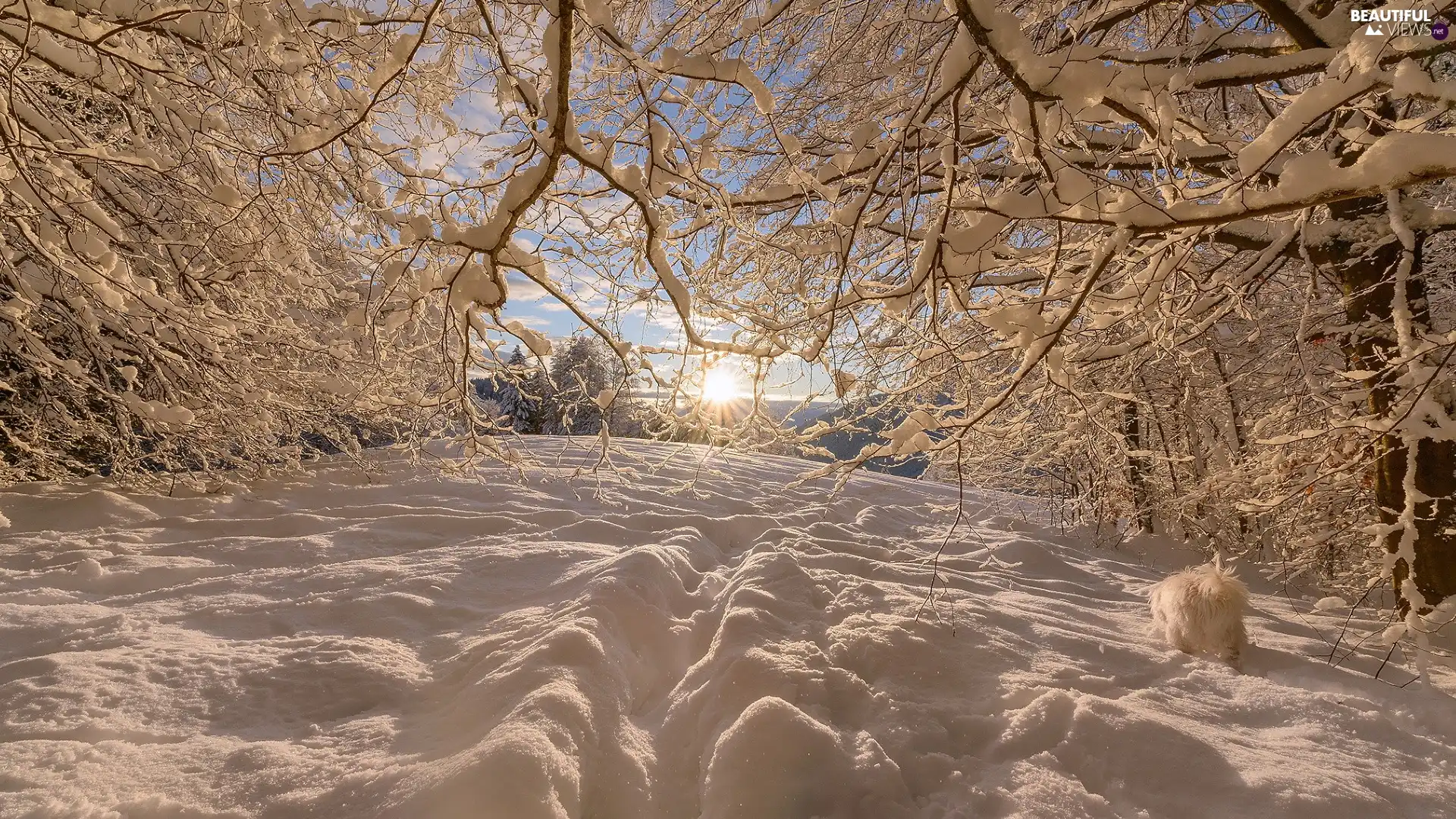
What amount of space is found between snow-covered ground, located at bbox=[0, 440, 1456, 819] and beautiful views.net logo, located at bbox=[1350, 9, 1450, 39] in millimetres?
1864

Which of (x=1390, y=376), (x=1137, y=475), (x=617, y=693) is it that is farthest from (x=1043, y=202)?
(x=1137, y=475)

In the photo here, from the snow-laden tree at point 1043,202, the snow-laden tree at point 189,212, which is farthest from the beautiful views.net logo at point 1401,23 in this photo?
the snow-laden tree at point 189,212

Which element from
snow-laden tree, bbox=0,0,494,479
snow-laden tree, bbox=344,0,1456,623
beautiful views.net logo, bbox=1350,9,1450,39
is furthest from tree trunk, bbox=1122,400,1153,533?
snow-laden tree, bbox=0,0,494,479

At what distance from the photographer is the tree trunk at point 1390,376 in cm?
253

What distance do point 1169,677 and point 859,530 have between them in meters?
2.75

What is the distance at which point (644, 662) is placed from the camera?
235 centimetres

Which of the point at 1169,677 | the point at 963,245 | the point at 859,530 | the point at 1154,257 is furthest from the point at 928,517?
the point at 963,245

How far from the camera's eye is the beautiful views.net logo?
3.91 feet

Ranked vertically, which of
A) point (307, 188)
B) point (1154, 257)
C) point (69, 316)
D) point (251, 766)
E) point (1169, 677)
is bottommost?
point (251, 766)

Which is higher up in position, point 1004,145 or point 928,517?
point 1004,145

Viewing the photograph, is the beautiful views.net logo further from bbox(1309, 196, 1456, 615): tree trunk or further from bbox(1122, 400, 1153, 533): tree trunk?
bbox(1122, 400, 1153, 533): tree trunk

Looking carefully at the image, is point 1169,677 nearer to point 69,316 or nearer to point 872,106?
point 872,106

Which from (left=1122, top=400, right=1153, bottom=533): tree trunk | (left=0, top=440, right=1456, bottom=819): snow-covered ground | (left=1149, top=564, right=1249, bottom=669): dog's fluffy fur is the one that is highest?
(left=1122, top=400, right=1153, bottom=533): tree trunk

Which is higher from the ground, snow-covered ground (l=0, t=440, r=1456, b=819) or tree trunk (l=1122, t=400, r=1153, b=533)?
tree trunk (l=1122, t=400, r=1153, b=533)
